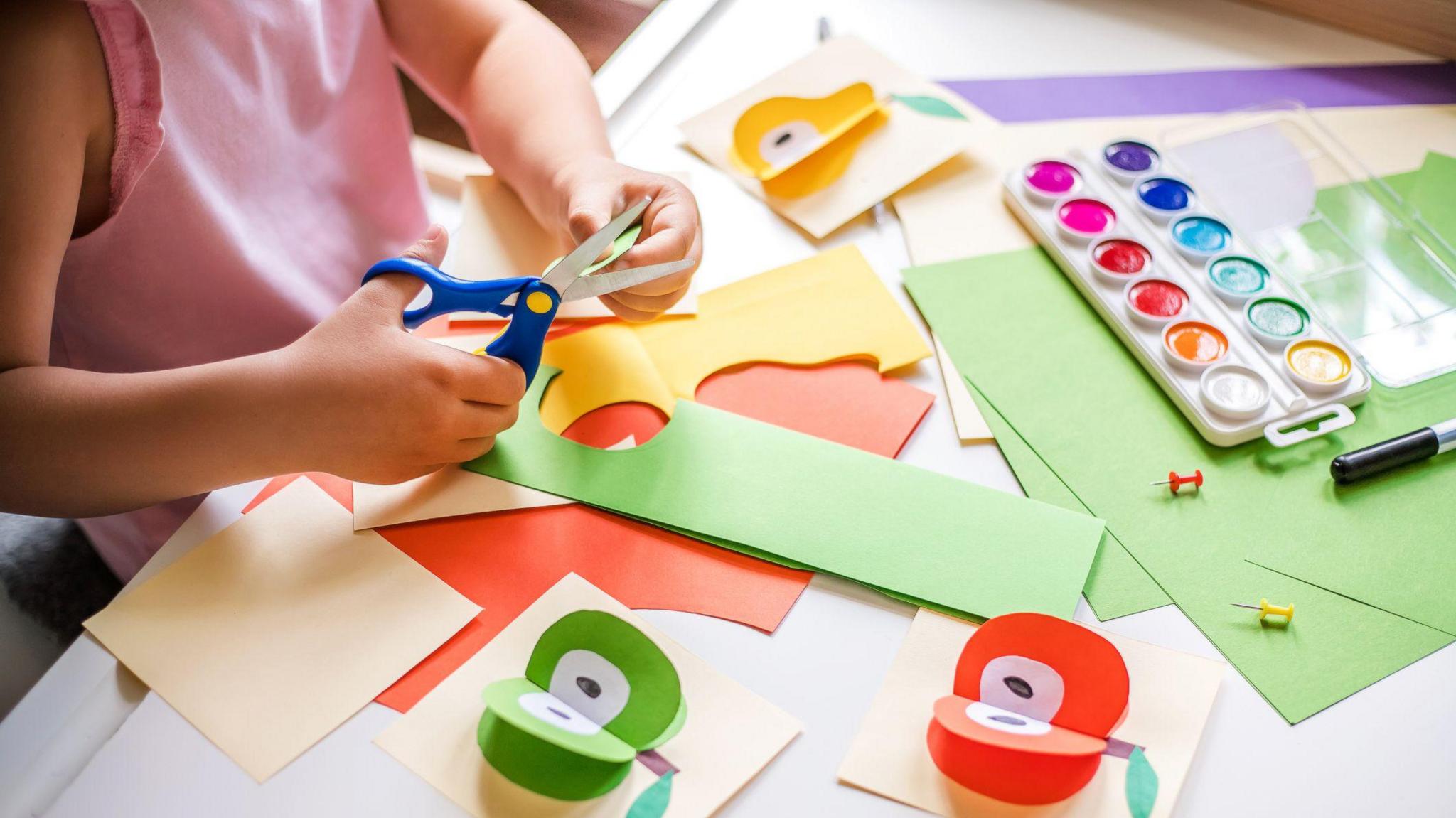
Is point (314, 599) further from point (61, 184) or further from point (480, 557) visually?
point (61, 184)

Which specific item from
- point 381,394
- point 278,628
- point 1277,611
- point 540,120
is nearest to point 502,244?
point 540,120

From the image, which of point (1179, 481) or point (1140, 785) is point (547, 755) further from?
point (1179, 481)

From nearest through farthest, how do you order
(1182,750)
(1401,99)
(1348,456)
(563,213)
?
(1182,750) → (1348,456) → (563,213) → (1401,99)

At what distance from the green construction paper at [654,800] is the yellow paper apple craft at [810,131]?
45 cm

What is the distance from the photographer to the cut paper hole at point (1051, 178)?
0.71 metres

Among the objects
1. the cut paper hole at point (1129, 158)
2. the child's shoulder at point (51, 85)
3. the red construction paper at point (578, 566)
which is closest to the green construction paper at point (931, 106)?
the cut paper hole at point (1129, 158)

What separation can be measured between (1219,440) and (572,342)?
392 mm

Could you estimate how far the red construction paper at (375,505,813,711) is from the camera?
50 centimetres

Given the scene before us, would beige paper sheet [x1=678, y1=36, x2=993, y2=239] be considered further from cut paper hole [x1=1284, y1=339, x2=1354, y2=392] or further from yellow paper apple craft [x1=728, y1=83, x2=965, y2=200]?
cut paper hole [x1=1284, y1=339, x2=1354, y2=392]

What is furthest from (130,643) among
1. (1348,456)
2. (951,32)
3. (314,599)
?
(951,32)

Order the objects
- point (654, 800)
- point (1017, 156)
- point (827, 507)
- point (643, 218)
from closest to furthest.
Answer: point (654, 800) < point (827, 507) < point (643, 218) < point (1017, 156)

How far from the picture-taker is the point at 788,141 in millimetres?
779

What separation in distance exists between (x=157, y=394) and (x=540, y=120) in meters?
0.32

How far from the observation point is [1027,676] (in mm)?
465
